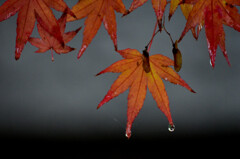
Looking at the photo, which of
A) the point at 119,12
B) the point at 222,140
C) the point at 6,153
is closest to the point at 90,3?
the point at 119,12

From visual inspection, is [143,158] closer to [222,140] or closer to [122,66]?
[222,140]

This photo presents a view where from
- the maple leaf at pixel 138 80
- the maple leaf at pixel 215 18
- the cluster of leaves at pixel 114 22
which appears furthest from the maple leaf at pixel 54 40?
the maple leaf at pixel 215 18

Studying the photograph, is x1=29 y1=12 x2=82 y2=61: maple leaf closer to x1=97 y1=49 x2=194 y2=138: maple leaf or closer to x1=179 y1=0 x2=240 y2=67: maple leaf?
x1=97 y1=49 x2=194 y2=138: maple leaf

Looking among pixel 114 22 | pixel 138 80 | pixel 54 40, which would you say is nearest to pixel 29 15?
pixel 54 40

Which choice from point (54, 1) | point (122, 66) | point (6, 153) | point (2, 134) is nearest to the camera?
point (54, 1)

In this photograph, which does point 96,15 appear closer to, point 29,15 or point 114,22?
point 114,22

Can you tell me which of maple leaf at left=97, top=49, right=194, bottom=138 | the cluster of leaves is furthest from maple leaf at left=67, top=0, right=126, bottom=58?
maple leaf at left=97, top=49, right=194, bottom=138
